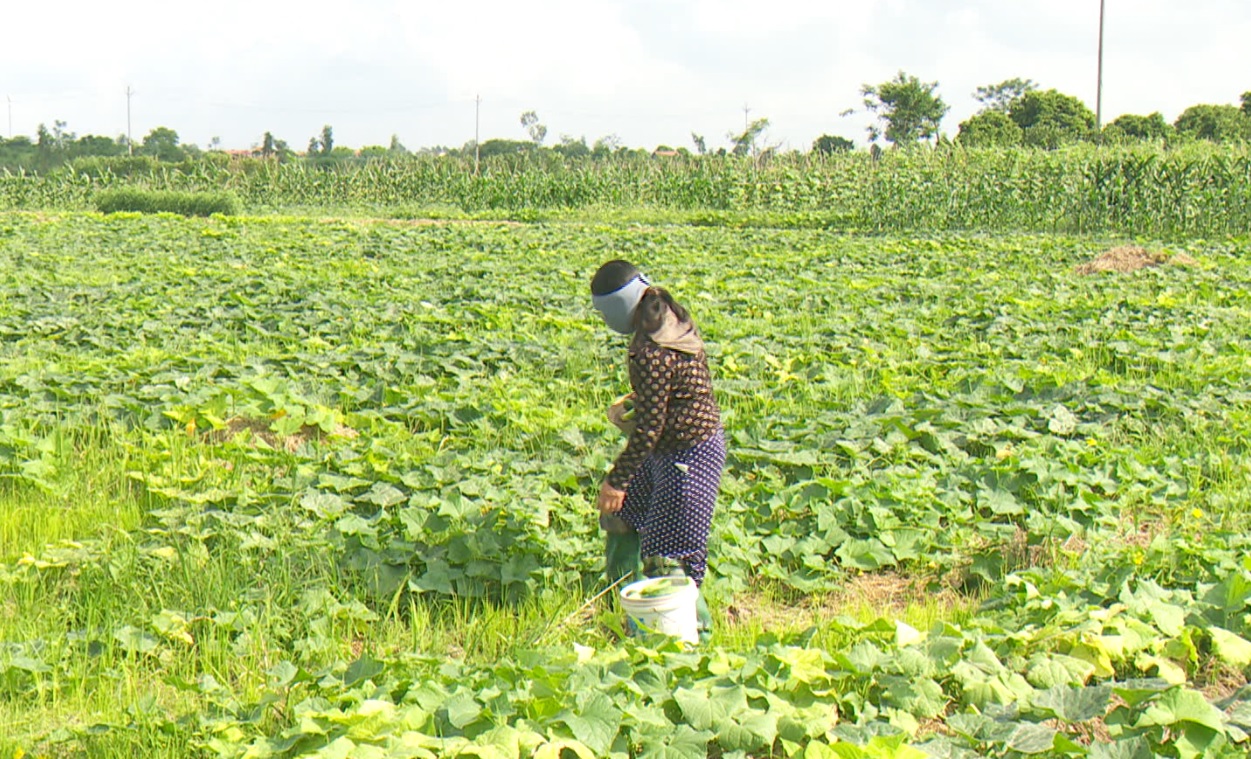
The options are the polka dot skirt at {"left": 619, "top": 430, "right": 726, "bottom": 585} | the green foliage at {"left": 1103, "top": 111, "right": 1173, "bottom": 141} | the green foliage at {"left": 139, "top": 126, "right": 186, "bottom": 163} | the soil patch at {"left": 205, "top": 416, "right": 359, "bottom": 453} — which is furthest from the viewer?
the green foliage at {"left": 139, "top": 126, "right": 186, "bottom": 163}

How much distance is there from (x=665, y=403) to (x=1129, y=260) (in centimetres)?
1226

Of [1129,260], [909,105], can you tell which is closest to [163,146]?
[909,105]

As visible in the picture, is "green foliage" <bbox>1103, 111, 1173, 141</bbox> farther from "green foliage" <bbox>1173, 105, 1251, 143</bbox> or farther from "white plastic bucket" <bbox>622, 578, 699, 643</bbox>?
"white plastic bucket" <bbox>622, 578, 699, 643</bbox>

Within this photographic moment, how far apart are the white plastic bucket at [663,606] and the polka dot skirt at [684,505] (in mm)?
230

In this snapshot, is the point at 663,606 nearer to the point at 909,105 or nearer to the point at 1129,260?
the point at 1129,260

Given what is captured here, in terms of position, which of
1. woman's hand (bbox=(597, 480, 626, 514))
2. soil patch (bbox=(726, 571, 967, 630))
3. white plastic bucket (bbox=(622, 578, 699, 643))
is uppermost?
woman's hand (bbox=(597, 480, 626, 514))

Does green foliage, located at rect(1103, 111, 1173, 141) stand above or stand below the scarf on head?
above

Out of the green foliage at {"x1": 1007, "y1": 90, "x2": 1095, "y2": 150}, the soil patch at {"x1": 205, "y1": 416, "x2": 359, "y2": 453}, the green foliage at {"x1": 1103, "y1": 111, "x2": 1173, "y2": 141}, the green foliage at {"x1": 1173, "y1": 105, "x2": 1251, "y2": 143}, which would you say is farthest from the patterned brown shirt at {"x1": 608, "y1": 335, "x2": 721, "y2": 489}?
the green foliage at {"x1": 1103, "y1": 111, "x2": 1173, "y2": 141}

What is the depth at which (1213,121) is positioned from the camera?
5238cm

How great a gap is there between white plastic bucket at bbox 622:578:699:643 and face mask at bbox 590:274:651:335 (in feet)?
2.92

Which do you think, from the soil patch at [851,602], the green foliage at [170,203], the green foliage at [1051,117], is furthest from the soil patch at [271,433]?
the green foliage at [1051,117]

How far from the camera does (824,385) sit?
7566 millimetres

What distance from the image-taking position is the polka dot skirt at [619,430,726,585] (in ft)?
13.6

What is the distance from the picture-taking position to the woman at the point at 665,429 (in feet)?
13.3
